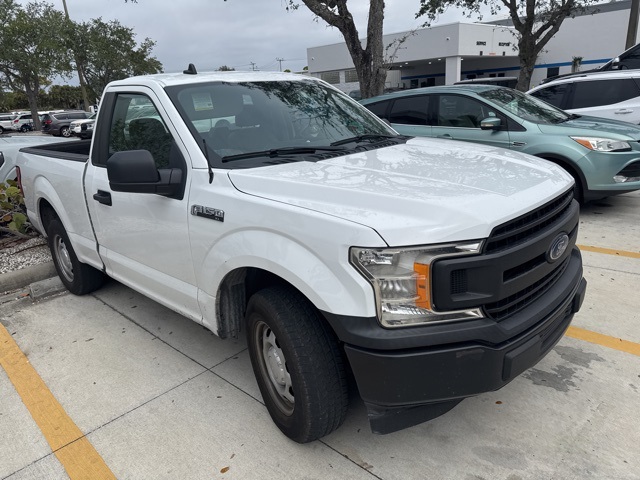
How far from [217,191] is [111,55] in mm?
40891

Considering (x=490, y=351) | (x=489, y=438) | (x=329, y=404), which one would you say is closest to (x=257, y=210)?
(x=329, y=404)

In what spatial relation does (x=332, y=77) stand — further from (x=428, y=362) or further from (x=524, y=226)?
(x=428, y=362)

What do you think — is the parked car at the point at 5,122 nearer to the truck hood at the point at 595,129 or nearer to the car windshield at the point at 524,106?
the car windshield at the point at 524,106

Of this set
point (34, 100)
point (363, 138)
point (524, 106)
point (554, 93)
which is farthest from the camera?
point (34, 100)

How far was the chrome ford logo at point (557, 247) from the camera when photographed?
242cm

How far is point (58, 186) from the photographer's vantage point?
4406mm

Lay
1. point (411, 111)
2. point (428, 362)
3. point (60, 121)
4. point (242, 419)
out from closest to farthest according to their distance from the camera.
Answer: point (428, 362) < point (242, 419) < point (411, 111) < point (60, 121)

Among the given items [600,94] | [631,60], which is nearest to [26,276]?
[600,94]

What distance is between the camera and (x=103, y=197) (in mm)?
3637

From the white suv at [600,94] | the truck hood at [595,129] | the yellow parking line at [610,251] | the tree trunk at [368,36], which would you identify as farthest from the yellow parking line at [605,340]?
the tree trunk at [368,36]

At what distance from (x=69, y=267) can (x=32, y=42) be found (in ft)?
116

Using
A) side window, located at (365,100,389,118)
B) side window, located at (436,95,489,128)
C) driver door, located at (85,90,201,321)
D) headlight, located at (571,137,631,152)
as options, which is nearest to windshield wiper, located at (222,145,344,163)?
driver door, located at (85,90,201,321)

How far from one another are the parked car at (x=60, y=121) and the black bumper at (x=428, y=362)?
3308cm

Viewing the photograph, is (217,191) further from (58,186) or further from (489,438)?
(58,186)
